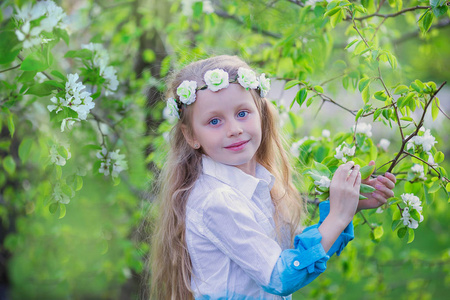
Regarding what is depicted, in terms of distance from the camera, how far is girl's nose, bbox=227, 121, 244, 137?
1501 millimetres

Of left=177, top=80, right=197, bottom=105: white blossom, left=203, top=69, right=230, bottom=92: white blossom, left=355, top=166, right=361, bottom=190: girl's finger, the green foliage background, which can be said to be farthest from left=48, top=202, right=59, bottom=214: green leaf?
left=355, top=166, right=361, bottom=190: girl's finger

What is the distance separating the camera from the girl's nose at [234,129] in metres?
1.50

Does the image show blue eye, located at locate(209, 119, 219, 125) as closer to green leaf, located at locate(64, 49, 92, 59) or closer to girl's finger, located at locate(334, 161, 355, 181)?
girl's finger, located at locate(334, 161, 355, 181)

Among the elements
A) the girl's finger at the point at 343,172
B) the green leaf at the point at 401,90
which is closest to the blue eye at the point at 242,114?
the girl's finger at the point at 343,172

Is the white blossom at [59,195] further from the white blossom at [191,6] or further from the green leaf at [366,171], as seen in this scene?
the white blossom at [191,6]

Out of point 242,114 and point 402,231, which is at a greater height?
point 242,114

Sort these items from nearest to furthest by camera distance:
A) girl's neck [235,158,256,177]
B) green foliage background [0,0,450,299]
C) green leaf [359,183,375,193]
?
green leaf [359,183,375,193]
girl's neck [235,158,256,177]
green foliage background [0,0,450,299]

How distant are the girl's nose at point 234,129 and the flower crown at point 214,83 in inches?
5.2

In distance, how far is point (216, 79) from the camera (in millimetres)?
1516

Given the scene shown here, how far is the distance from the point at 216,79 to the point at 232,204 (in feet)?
1.38

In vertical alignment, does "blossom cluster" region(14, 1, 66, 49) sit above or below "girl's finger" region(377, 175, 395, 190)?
above

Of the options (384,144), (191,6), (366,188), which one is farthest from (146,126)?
(366,188)

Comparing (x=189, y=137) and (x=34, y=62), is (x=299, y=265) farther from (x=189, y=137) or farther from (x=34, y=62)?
(x=34, y=62)

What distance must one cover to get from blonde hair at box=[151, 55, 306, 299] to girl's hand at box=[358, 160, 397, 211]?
29cm
